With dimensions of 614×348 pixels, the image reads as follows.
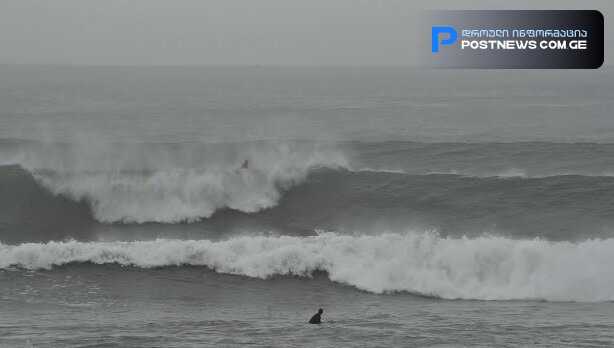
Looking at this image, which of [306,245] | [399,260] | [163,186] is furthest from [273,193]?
[399,260]

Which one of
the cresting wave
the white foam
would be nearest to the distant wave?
Result: the white foam

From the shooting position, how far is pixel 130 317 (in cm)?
1568

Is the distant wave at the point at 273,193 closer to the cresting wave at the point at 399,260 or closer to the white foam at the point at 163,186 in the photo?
the white foam at the point at 163,186

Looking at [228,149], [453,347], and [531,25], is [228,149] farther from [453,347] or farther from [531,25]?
[453,347]

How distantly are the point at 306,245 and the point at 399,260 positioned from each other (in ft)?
8.49

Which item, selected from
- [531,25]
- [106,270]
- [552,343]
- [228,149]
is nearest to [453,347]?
[552,343]

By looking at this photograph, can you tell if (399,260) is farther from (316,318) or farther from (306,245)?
(316,318)

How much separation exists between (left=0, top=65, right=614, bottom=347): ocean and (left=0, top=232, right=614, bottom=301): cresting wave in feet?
0.16

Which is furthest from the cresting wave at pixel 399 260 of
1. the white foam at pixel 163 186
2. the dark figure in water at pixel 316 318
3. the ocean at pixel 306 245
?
the white foam at pixel 163 186

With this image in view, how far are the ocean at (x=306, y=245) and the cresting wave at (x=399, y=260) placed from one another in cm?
5

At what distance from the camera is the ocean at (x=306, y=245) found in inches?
591

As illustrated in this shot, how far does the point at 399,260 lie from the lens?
19359 mm

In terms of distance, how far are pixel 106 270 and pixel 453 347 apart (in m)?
9.86

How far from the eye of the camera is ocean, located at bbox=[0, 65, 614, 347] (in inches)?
591
